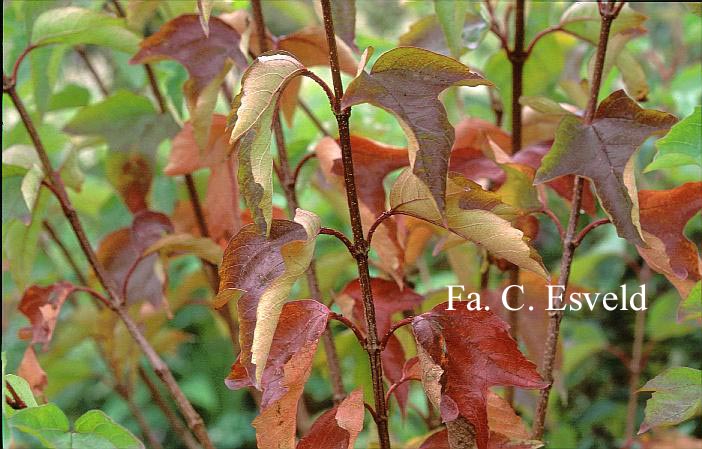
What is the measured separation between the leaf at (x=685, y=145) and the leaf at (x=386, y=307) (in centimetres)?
20

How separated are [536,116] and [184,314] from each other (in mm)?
1210

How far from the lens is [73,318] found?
3.54 feet

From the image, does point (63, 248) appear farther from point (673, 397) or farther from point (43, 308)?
point (673, 397)

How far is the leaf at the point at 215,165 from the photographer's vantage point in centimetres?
72

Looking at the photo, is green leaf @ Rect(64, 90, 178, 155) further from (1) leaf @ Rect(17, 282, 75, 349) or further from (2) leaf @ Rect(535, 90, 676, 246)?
(2) leaf @ Rect(535, 90, 676, 246)

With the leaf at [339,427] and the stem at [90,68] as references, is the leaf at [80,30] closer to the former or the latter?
the stem at [90,68]

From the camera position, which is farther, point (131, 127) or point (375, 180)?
point (131, 127)

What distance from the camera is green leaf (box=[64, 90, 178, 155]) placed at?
2.73ft

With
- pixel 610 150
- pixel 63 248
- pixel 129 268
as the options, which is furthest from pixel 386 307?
pixel 63 248

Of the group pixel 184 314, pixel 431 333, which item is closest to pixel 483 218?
pixel 431 333

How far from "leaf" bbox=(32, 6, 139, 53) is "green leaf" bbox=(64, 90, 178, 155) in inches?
4.0

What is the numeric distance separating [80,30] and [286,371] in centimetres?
39

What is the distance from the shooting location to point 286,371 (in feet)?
1.58

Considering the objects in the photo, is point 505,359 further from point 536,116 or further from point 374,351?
point 536,116
